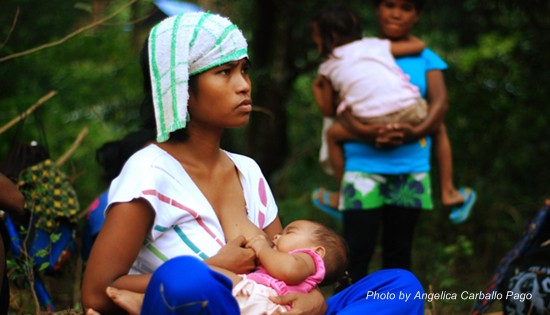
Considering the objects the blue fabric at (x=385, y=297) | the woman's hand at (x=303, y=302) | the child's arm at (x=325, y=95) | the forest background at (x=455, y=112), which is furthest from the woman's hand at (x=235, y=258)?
the forest background at (x=455, y=112)

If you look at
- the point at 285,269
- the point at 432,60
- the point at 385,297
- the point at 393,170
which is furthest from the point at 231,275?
the point at 432,60

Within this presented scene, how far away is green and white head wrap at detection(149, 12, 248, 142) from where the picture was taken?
2.65m

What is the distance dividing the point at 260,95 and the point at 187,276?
411 cm

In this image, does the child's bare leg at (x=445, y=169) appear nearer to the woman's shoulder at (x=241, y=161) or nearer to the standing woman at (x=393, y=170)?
the standing woman at (x=393, y=170)

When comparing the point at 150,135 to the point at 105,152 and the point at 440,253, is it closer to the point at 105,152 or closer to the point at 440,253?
the point at 105,152

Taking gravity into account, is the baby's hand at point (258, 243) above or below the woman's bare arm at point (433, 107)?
above

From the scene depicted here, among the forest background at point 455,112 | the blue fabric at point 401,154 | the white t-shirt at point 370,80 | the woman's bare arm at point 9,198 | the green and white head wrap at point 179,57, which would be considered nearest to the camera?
the green and white head wrap at point 179,57

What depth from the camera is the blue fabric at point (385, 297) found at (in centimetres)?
267

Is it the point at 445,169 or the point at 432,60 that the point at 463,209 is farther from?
the point at 432,60

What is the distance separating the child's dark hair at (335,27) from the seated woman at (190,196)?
161 cm

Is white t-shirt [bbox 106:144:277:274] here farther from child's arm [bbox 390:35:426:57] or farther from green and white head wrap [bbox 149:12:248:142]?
child's arm [bbox 390:35:426:57]

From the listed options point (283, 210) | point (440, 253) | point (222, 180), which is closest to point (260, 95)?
point (283, 210)

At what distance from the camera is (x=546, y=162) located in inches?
252

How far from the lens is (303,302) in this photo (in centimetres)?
260
